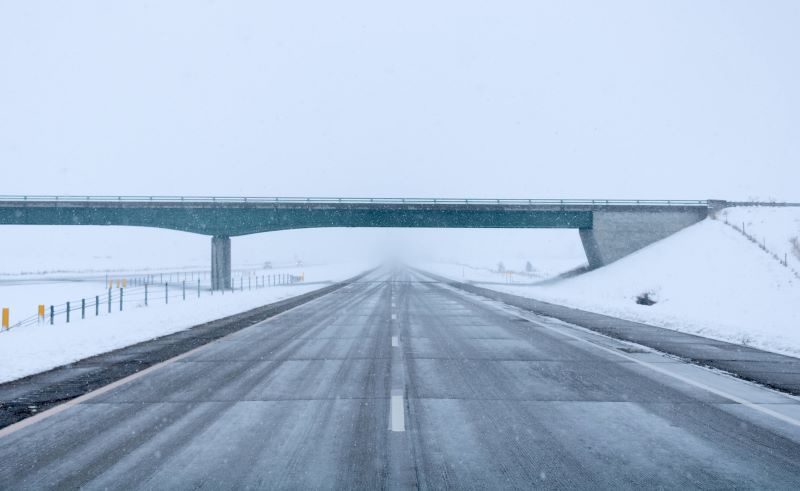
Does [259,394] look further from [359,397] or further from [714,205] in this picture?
[714,205]

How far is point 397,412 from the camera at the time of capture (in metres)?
5.87

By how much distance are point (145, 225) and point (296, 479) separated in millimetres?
43958

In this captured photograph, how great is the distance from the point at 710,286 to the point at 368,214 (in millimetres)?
25345

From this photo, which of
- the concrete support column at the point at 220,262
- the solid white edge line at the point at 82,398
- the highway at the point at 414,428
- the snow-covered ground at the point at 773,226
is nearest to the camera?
the highway at the point at 414,428

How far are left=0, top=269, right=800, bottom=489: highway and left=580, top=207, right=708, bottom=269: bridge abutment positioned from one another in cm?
3407

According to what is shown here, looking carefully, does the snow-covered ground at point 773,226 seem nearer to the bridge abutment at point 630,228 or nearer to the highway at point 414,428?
the bridge abutment at point 630,228

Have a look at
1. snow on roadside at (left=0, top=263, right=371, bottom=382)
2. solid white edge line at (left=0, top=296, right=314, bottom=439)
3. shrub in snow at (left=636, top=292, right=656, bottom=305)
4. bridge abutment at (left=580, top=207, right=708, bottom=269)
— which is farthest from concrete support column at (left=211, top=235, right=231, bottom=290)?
solid white edge line at (left=0, top=296, right=314, bottom=439)

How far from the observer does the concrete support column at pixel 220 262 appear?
4069 centimetres

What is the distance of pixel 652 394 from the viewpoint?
22.4 feet

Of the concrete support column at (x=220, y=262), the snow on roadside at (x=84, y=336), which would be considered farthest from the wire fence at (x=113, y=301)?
the concrete support column at (x=220, y=262)

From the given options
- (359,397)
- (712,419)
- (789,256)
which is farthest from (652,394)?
(789,256)

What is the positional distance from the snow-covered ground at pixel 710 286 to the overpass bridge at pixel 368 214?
75.2 inches

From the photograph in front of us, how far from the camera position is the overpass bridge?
41.6 metres

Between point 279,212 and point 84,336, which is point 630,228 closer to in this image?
point 279,212
